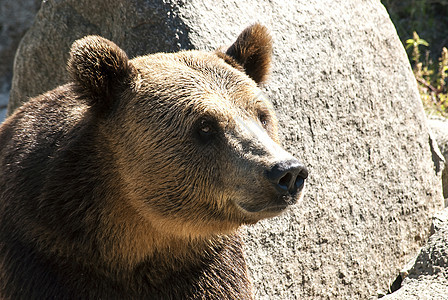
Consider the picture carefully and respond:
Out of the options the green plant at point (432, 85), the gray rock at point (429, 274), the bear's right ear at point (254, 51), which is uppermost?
the bear's right ear at point (254, 51)

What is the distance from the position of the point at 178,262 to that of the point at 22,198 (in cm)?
112

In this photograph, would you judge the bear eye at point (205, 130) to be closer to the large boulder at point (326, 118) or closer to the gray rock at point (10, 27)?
the large boulder at point (326, 118)

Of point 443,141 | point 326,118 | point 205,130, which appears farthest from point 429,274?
point 205,130

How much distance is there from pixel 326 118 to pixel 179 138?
2.38m

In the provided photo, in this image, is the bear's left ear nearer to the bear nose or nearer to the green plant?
the bear nose

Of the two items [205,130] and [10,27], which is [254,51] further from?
[10,27]

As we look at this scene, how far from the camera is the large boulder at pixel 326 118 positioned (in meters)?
5.84

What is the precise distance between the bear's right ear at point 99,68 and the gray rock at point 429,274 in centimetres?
328

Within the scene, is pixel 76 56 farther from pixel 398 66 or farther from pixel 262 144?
pixel 398 66

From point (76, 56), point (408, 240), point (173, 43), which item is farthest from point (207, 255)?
point (408, 240)

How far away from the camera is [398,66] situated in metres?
7.01

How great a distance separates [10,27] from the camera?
12.4 metres

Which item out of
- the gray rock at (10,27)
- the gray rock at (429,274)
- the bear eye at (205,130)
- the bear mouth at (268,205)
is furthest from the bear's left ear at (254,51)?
the gray rock at (10,27)

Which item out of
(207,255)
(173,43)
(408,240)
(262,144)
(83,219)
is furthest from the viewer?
(408,240)
